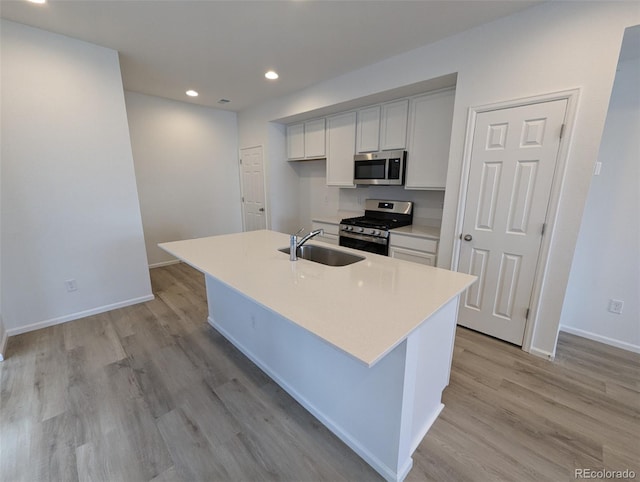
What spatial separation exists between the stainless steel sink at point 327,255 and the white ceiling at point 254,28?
1.79 metres

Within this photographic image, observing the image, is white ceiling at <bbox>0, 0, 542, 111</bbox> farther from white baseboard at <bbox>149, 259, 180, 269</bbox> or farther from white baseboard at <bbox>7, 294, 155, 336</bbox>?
white baseboard at <bbox>149, 259, 180, 269</bbox>

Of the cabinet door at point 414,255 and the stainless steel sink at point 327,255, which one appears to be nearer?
the stainless steel sink at point 327,255

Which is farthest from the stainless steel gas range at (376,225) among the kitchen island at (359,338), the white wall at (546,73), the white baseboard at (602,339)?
the white baseboard at (602,339)

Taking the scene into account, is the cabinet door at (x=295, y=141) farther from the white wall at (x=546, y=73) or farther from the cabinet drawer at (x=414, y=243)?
the cabinet drawer at (x=414, y=243)

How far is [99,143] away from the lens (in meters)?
2.67

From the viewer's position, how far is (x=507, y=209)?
222 cm

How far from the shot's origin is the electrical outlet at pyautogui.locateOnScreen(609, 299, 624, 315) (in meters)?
2.30

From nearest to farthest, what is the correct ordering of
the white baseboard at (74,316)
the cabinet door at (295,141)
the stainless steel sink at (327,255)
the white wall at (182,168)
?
1. the stainless steel sink at (327,255)
2. the white baseboard at (74,316)
3. the white wall at (182,168)
4. the cabinet door at (295,141)

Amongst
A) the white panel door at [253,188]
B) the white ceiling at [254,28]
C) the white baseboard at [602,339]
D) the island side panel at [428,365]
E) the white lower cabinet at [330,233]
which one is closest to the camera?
the island side panel at [428,365]

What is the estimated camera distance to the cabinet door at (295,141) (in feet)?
13.8

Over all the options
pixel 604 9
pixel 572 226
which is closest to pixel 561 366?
pixel 572 226

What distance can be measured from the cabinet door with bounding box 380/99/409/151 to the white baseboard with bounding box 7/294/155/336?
3369 millimetres

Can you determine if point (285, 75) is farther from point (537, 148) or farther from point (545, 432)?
point (545, 432)

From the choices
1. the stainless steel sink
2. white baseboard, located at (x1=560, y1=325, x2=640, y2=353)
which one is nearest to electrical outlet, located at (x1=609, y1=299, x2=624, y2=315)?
white baseboard, located at (x1=560, y1=325, x2=640, y2=353)
